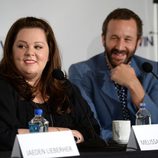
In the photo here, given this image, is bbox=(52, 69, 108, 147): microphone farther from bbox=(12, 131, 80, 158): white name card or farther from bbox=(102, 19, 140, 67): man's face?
bbox=(102, 19, 140, 67): man's face

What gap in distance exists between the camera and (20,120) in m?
2.13

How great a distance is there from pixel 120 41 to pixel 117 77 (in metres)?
0.29

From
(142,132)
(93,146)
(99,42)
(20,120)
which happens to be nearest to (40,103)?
(20,120)

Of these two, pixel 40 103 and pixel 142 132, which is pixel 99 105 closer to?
pixel 40 103

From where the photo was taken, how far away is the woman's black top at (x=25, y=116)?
1982 mm

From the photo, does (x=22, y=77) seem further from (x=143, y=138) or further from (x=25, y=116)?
(x=143, y=138)

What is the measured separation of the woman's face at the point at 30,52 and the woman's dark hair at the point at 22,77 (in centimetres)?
3

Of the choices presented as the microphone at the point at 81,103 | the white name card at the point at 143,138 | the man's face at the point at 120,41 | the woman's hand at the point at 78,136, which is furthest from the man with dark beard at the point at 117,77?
the white name card at the point at 143,138

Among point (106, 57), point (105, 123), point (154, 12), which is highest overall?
point (154, 12)

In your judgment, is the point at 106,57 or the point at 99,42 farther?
the point at 99,42

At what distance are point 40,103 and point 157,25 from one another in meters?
1.47

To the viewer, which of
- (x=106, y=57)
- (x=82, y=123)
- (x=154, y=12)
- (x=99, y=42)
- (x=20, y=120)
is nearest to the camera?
(x=20, y=120)

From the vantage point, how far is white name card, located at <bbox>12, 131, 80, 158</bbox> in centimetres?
144

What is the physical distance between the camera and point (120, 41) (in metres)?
2.86
